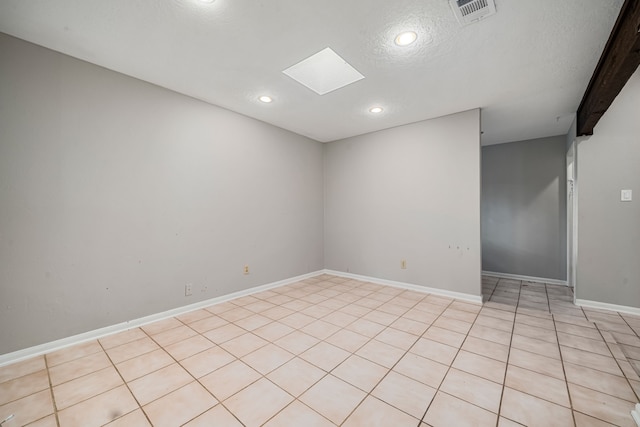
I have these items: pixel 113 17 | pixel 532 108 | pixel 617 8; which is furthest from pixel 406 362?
pixel 532 108

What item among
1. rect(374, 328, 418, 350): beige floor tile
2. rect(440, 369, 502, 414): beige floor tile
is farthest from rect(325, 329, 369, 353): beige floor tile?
rect(440, 369, 502, 414): beige floor tile

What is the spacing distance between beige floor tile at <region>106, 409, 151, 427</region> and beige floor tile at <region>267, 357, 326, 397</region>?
749 millimetres

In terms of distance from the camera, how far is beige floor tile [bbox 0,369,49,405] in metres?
1.63

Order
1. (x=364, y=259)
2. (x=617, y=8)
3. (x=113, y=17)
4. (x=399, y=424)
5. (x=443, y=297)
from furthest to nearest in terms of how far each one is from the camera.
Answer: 1. (x=364, y=259)
2. (x=443, y=297)
3. (x=113, y=17)
4. (x=617, y=8)
5. (x=399, y=424)

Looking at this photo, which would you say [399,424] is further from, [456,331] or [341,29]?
[341,29]

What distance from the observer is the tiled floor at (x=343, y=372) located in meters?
1.49

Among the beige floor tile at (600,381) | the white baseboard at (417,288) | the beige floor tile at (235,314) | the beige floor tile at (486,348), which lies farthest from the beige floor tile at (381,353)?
the white baseboard at (417,288)

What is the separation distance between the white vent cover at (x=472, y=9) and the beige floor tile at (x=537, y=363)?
8.59 feet

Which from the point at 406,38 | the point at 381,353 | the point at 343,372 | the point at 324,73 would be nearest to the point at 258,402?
the point at 343,372

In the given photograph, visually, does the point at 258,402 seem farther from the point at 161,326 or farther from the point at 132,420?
the point at 161,326

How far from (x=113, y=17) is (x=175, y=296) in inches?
104

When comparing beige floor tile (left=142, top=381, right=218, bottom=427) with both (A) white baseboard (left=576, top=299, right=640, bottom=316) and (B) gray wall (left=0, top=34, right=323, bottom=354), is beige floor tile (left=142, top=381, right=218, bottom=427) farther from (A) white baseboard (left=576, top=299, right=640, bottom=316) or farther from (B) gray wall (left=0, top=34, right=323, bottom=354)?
(A) white baseboard (left=576, top=299, right=640, bottom=316)

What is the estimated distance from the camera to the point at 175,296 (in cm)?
294

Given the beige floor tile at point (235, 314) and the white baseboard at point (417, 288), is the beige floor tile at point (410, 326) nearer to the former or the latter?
the white baseboard at point (417, 288)
